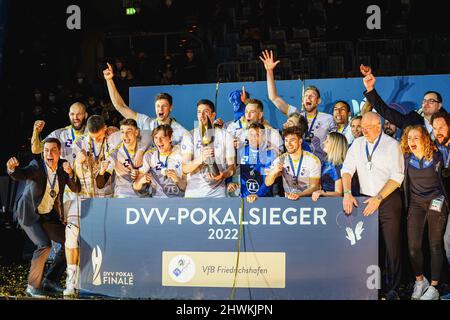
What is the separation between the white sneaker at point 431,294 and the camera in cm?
721

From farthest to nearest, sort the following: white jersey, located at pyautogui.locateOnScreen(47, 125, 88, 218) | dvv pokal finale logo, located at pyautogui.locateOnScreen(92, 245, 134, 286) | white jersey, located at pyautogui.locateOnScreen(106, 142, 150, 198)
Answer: white jersey, located at pyautogui.locateOnScreen(47, 125, 88, 218)
white jersey, located at pyautogui.locateOnScreen(106, 142, 150, 198)
dvv pokal finale logo, located at pyautogui.locateOnScreen(92, 245, 134, 286)

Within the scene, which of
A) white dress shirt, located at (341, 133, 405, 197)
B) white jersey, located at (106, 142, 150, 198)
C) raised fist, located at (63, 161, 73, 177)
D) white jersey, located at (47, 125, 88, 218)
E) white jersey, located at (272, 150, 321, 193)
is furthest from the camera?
white jersey, located at (47, 125, 88, 218)

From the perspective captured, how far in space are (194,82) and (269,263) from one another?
3.00 meters

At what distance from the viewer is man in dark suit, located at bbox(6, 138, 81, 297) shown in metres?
8.34

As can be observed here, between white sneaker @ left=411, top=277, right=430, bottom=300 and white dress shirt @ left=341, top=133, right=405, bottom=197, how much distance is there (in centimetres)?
105

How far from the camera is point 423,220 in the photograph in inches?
291

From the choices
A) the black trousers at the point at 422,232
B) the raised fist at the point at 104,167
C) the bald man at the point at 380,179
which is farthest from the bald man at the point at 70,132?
the black trousers at the point at 422,232

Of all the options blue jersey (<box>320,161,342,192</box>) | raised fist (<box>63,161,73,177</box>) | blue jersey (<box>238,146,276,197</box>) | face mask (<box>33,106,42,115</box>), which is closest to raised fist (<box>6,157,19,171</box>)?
raised fist (<box>63,161,73,177</box>)

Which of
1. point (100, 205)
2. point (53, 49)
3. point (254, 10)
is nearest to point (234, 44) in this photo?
point (254, 10)

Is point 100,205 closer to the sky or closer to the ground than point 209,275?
closer to the sky

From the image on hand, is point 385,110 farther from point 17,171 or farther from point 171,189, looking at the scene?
point 17,171

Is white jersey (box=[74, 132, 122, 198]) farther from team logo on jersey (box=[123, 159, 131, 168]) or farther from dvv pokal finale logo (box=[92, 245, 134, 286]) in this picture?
dvv pokal finale logo (box=[92, 245, 134, 286])
